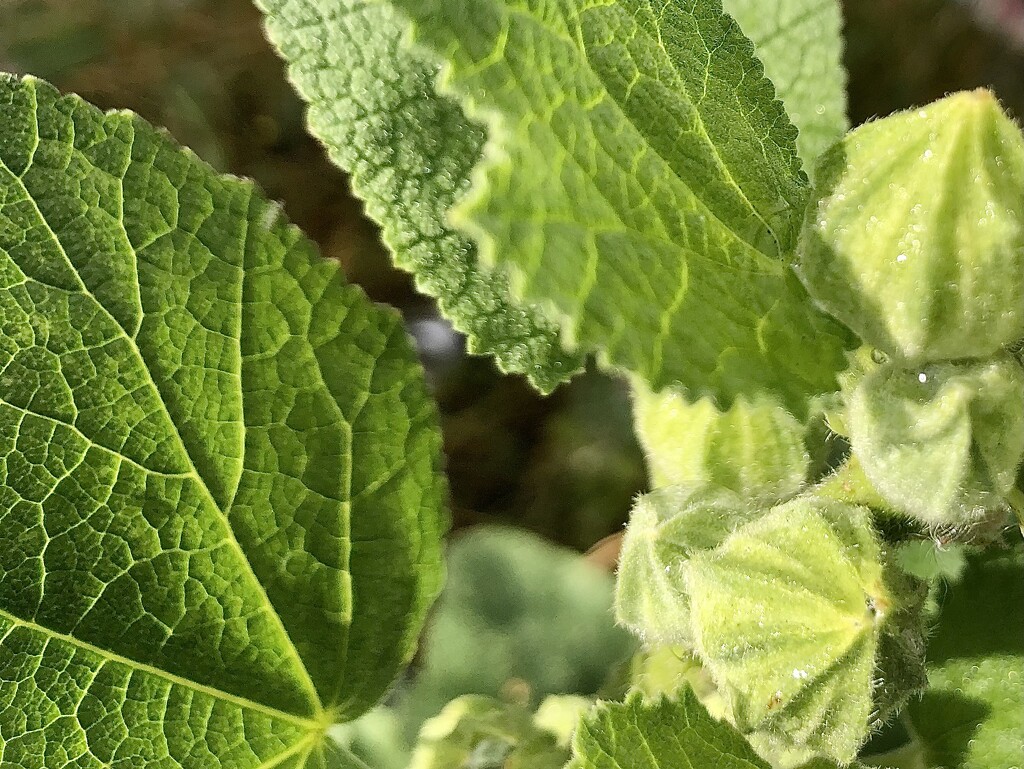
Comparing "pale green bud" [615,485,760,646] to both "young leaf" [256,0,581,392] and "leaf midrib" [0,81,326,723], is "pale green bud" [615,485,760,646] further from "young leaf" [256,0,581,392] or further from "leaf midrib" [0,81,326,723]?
"leaf midrib" [0,81,326,723]

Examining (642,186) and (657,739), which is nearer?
(642,186)

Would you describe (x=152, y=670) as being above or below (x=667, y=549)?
below

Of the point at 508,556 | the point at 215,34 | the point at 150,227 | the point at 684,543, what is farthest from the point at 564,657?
the point at 215,34

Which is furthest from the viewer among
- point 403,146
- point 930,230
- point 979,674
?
point 979,674

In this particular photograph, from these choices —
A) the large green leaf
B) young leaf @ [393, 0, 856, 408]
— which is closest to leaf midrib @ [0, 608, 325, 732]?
the large green leaf

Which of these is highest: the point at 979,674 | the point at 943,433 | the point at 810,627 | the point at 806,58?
the point at 806,58

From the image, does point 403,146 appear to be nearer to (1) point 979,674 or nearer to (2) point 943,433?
(2) point 943,433

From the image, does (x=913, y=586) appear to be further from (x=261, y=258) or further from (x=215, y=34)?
(x=215, y=34)

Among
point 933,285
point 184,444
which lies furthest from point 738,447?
point 184,444
